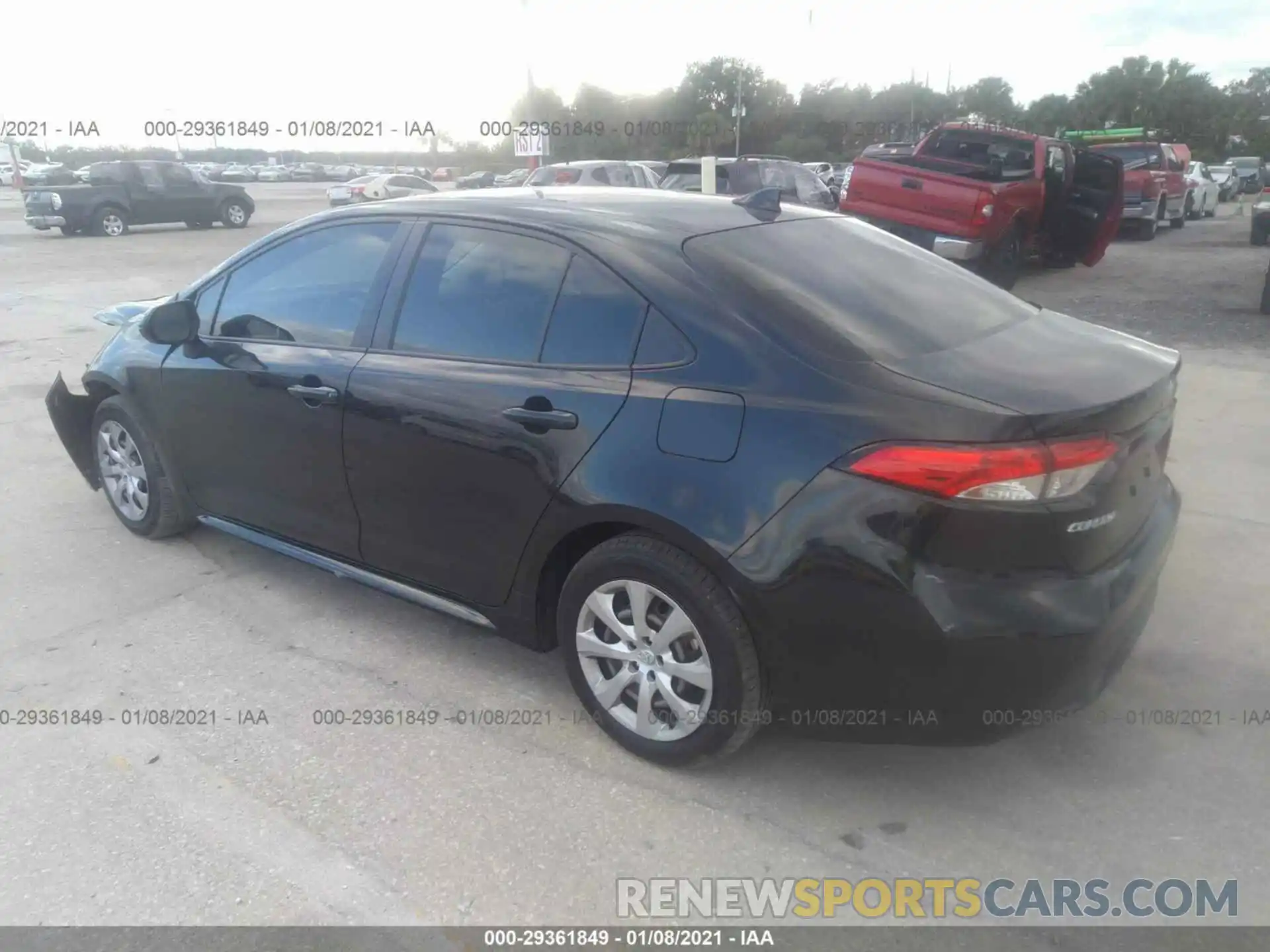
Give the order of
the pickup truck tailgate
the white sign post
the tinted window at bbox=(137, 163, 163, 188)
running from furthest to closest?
the tinted window at bbox=(137, 163, 163, 188) → the white sign post → the pickup truck tailgate

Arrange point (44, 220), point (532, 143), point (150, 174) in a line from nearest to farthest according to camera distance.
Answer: point (532, 143), point (44, 220), point (150, 174)

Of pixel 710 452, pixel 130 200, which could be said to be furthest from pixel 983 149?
pixel 130 200

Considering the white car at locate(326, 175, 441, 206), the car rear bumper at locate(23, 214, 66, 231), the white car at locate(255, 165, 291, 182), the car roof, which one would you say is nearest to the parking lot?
the car roof

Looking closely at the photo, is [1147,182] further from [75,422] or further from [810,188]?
[75,422]

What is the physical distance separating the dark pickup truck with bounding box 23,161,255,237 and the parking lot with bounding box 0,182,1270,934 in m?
20.4

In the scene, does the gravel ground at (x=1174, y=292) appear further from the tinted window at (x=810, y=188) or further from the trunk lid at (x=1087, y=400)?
the trunk lid at (x=1087, y=400)

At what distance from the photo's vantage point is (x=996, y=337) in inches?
122

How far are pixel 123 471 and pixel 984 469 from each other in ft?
13.3

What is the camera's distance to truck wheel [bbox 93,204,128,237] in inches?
875

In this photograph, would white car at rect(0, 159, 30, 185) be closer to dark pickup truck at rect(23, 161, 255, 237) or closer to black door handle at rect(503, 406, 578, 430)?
dark pickup truck at rect(23, 161, 255, 237)

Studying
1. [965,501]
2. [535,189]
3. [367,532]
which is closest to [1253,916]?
[965,501]

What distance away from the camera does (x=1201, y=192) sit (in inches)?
1000

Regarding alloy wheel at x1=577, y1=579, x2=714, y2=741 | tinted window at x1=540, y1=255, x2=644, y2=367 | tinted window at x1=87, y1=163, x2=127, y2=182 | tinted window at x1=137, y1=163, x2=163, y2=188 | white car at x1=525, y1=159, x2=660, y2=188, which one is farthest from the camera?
tinted window at x1=137, y1=163, x2=163, y2=188

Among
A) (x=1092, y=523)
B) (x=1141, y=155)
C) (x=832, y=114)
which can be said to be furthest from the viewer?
(x=832, y=114)
